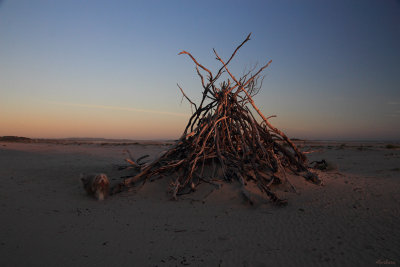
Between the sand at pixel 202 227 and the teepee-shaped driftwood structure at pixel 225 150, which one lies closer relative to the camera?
the sand at pixel 202 227

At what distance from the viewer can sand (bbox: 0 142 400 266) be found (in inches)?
125

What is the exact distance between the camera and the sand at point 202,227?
318 centimetres

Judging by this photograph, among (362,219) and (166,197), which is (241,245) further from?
(166,197)

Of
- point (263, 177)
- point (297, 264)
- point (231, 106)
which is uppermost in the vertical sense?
point (231, 106)

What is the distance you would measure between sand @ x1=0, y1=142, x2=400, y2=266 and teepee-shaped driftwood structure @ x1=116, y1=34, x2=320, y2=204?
0.40m

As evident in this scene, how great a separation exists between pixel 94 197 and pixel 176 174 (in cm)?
182

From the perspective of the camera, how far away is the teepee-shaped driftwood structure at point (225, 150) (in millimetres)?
6020

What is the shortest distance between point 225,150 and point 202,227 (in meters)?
2.75

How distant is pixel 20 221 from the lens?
14.3 ft

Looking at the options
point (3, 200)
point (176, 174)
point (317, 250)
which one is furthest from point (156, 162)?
point (317, 250)

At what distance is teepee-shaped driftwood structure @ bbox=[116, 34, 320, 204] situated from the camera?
6020 mm

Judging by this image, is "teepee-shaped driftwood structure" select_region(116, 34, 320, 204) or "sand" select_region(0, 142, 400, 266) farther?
"teepee-shaped driftwood structure" select_region(116, 34, 320, 204)

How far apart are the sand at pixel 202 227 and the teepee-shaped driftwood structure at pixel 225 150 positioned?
15.9 inches

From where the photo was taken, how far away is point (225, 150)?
260 inches
